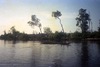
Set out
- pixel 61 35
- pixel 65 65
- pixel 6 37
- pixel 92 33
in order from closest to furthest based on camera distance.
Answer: pixel 65 65 → pixel 61 35 → pixel 92 33 → pixel 6 37

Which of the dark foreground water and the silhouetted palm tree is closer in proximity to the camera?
the dark foreground water

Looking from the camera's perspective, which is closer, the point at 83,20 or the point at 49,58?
the point at 49,58

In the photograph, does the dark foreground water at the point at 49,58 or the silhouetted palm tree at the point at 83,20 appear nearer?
the dark foreground water at the point at 49,58

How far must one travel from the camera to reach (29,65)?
655 inches

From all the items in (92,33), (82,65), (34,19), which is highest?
(34,19)

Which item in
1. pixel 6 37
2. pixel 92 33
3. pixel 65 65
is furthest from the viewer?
pixel 6 37

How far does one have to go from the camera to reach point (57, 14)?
180ft

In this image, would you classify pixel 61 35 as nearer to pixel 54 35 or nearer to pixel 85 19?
pixel 54 35

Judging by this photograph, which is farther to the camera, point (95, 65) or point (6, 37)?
point (6, 37)

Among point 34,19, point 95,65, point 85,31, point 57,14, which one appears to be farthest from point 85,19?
point 95,65

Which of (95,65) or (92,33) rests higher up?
(92,33)

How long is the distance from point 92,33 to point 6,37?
39286 millimetres

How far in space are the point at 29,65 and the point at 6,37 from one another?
7017 cm

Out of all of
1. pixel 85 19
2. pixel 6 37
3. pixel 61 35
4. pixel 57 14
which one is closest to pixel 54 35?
pixel 61 35
